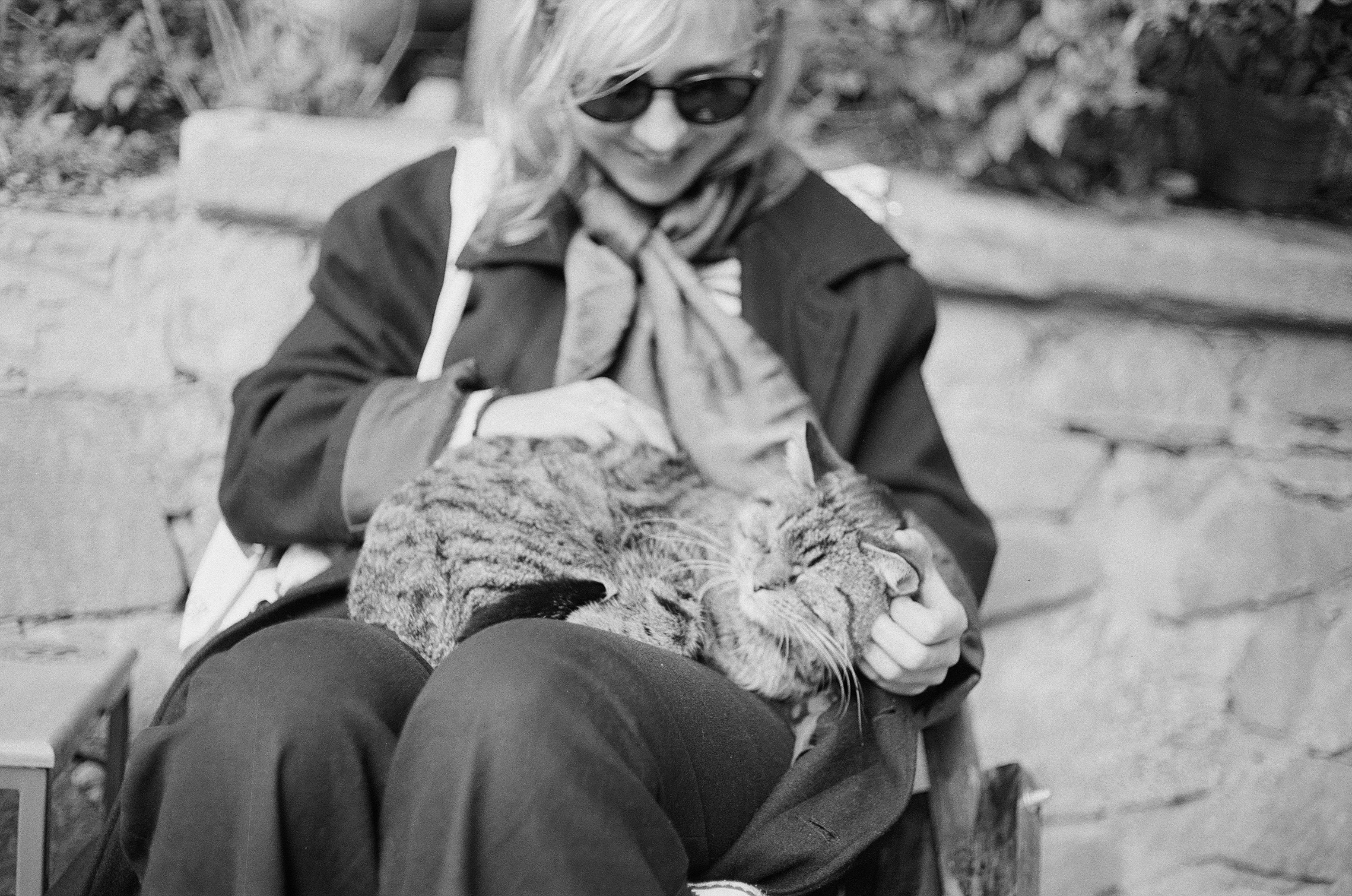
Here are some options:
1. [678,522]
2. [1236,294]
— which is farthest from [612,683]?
[1236,294]

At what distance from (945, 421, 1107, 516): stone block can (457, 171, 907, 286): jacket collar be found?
711 millimetres

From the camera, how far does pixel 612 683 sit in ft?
4.68

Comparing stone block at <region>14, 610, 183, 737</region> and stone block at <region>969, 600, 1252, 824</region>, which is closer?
stone block at <region>14, 610, 183, 737</region>

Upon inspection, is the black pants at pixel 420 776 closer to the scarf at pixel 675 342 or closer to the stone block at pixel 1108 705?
the scarf at pixel 675 342

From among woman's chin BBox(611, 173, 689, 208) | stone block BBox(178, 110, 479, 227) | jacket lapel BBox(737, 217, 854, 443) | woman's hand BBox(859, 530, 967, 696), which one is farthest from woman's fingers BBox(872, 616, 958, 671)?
stone block BBox(178, 110, 479, 227)

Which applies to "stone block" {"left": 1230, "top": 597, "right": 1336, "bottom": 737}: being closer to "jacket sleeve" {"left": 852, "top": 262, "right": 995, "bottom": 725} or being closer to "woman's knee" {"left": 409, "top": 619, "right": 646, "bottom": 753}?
"jacket sleeve" {"left": 852, "top": 262, "right": 995, "bottom": 725}

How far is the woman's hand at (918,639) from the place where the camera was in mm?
1635

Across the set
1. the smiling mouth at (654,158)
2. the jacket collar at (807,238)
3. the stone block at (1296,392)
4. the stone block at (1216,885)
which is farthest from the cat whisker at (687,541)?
the stone block at (1216,885)

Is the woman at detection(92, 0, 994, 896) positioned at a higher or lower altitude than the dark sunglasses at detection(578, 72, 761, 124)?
lower

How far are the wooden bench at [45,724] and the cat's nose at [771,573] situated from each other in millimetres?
1031

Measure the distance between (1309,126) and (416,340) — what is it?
7.60 feet

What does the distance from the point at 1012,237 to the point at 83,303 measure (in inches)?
76.3

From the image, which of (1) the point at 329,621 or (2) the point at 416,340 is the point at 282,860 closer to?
(1) the point at 329,621

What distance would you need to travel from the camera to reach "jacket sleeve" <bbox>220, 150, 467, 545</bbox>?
1.81 metres
